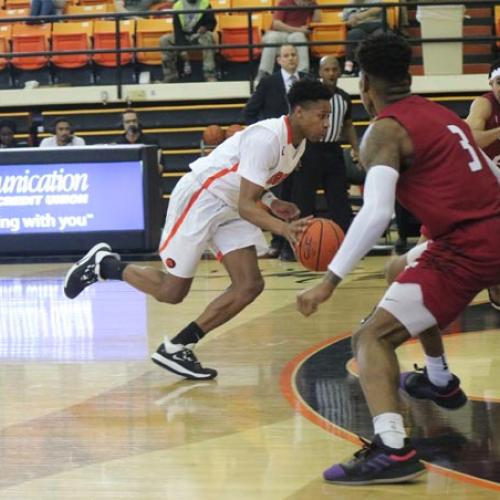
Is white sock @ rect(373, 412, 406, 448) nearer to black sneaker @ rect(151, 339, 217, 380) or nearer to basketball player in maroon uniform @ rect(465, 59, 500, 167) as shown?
black sneaker @ rect(151, 339, 217, 380)

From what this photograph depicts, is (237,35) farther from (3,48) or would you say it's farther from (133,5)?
(3,48)

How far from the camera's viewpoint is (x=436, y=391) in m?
5.39

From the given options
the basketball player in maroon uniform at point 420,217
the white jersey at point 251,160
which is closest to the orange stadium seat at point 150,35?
the white jersey at point 251,160

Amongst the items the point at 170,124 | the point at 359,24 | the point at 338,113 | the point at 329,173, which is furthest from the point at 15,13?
the point at 338,113

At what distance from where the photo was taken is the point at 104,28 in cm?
1672

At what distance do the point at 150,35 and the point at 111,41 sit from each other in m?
0.56

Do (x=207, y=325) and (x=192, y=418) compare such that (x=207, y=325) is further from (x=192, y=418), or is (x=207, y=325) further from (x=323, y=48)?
(x=323, y=48)

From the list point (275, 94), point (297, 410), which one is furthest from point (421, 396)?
point (275, 94)

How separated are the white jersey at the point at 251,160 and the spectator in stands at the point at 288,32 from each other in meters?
8.49

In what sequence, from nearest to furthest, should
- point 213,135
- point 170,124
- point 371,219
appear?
point 371,219, point 213,135, point 170,124

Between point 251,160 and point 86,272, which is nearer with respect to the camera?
point 251,160

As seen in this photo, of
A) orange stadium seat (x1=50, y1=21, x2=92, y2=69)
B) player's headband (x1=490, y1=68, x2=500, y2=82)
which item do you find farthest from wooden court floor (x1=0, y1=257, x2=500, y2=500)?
orange stadium seat (x1=50, y1=21, x2=92, y2=69)

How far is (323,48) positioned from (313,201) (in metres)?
4.76

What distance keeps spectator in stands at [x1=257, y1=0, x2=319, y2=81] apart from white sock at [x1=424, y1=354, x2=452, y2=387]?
31.9ft
